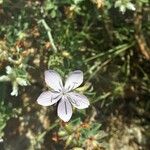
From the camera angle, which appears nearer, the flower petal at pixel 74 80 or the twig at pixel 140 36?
the flower petal at pixel 74 80

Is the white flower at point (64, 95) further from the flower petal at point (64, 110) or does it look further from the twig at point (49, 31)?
the twig at point (49, 31)

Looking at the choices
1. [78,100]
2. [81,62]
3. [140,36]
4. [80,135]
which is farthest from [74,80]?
[140,36]

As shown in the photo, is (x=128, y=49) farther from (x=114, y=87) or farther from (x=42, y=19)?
(x=42, y=19)

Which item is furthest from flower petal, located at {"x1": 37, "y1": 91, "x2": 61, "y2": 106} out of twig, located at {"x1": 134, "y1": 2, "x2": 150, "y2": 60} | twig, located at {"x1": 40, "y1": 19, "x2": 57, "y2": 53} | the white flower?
twig, located at {"x1": 134, "y1": 2, "x2": 150, "y2": 60}

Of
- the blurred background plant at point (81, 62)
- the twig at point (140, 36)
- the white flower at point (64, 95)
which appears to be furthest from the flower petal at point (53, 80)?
the twig at point (140, 36)

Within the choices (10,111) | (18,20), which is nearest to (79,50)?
(18,20)

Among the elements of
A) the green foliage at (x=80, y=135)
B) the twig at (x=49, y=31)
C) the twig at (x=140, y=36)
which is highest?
the twig at (x=49, y=31)
